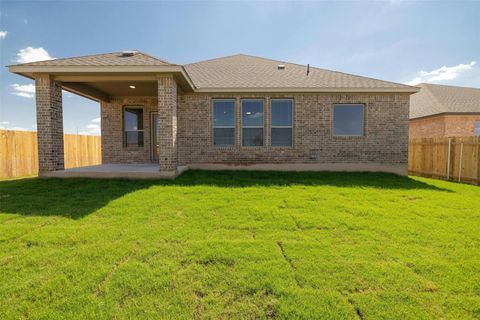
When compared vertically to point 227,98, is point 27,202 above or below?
below

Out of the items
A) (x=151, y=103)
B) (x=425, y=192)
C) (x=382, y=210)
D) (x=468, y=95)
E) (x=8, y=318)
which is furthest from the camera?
(x=468, y=95)

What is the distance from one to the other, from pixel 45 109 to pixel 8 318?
7567 mm

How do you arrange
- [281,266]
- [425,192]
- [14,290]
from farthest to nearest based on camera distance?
[425,192]
[281,266]
[14,290]

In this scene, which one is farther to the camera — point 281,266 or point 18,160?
point 18,160

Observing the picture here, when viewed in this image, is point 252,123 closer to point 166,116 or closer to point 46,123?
point 166,116

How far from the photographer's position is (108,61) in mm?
7641

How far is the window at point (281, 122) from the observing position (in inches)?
396

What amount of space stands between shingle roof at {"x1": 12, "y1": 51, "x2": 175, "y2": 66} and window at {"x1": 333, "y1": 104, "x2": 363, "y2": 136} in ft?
22.3

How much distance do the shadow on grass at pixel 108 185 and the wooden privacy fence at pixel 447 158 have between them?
2.78m

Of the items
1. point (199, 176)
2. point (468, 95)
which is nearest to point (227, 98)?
point (199, 176)

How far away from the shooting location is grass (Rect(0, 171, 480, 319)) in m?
2.34

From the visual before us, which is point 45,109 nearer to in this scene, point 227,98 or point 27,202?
point 27,202

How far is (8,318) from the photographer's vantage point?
2.15 metres

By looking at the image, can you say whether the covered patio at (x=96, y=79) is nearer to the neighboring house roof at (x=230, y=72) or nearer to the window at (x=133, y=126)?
the neighboring house roof at (x=230, y=72)
